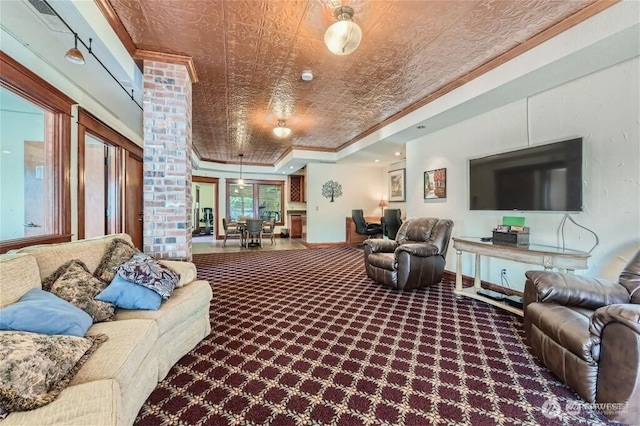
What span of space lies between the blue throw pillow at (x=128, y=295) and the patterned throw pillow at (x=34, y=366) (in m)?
0.56

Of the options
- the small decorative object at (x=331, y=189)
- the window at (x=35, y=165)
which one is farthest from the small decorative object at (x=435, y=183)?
the window at (x=35, y=165)

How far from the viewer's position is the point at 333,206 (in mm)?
7984

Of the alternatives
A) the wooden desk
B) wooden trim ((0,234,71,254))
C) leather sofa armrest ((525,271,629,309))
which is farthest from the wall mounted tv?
wooden trim ((0,234,71,254))

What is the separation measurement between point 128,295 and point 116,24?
2209 mm

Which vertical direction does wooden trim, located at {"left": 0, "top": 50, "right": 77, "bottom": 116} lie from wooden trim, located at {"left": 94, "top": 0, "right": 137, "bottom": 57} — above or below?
below

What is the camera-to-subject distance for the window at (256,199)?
10219mm

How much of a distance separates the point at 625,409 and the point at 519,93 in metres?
3.00

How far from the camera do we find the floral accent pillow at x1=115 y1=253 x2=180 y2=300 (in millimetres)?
1873

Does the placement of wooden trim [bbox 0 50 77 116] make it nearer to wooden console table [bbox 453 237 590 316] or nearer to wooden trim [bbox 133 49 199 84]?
wooden trim [bbox 133 49 199 84]

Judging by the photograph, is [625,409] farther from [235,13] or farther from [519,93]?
[235,13]

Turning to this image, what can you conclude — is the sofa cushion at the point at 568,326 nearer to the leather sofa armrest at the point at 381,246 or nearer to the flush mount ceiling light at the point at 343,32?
the leather sofa armrest at the point at 381,246

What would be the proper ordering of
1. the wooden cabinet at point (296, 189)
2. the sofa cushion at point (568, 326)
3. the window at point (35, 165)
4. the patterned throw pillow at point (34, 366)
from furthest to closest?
the wooden cabinet at point (296, 189) → the window at point (35, 165) → the sofa cushion at point (568, 326) → the patterned throw pillow at point (34, 366)

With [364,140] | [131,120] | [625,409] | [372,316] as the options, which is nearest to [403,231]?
[372,316]

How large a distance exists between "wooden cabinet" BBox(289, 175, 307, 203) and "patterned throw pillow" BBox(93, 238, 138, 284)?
823 centimetres
